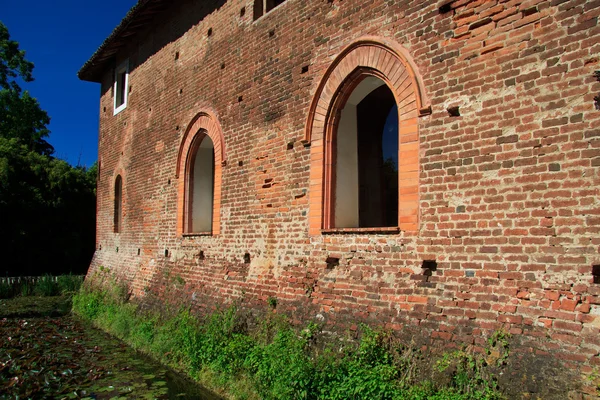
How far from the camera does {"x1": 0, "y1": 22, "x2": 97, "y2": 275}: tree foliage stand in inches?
764

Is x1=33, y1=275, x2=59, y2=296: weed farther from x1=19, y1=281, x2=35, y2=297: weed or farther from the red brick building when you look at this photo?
the red brick building

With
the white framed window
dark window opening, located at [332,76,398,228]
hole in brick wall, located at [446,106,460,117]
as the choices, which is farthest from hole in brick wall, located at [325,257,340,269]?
the white framed window

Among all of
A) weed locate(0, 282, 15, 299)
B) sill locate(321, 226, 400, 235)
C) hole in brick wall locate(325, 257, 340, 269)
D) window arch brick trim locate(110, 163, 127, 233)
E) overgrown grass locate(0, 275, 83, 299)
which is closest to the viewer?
sill locate(321, 226, 400, 235)

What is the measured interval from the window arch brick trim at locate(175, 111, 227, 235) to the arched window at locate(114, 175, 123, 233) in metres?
4.84

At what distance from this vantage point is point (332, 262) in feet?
21.8

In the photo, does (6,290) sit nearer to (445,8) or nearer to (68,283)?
(68,283)

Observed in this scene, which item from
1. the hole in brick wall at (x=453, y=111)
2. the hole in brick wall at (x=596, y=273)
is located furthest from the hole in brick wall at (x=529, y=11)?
the hole in brick wall at (x=596, y=273)

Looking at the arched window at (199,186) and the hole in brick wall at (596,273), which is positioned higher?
the arched window at (199,186)

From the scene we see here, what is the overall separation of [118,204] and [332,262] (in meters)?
10.8

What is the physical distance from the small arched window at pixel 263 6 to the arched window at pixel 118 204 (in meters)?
8.05

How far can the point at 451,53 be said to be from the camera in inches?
216

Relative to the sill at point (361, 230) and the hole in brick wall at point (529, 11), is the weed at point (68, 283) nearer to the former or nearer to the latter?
the sill at point (361, 230)

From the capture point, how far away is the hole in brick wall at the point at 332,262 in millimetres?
6605

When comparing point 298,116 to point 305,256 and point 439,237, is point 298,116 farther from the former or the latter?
point 439,237
